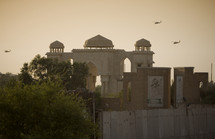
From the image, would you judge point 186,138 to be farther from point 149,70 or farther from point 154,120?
point 149,70

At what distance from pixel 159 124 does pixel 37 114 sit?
7.39 m

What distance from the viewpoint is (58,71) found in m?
50.8

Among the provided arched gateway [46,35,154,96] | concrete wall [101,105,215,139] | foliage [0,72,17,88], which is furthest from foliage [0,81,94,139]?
arched gateway [46,35,154,96]

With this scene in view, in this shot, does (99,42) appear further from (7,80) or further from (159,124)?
(159,124)

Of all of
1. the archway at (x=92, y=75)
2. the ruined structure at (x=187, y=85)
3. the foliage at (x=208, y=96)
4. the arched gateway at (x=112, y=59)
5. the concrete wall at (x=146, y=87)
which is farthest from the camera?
the archway at (x=92, y=75)

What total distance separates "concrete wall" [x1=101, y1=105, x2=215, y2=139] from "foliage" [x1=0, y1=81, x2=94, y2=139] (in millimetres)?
2677

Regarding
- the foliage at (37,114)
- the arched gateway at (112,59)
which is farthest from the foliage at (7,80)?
the arched gateway at (112,59)

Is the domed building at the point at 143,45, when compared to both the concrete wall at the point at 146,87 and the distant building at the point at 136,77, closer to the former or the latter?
the distant building at the point at 136,77

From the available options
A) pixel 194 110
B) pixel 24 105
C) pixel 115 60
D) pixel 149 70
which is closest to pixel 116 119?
pixel 24 105

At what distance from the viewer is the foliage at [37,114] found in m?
18.0

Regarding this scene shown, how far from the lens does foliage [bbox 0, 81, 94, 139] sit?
1798cm

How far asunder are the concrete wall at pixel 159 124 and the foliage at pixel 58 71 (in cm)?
2507

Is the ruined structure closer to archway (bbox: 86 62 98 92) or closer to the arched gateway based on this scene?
the arched gateway

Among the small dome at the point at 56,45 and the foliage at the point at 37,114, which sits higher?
the small dome at the point at 56,45
